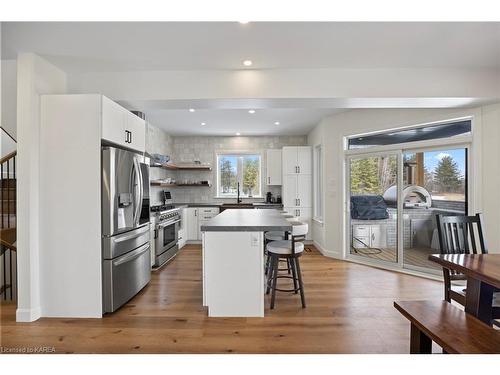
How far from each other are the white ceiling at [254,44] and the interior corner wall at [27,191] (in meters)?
0.31

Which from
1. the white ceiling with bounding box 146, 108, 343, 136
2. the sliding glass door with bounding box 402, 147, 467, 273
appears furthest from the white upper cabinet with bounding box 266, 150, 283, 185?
the sliding glass door with bounding box 402, 147, 467, 273

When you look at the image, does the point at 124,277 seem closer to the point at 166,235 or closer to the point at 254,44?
the point at 166,235

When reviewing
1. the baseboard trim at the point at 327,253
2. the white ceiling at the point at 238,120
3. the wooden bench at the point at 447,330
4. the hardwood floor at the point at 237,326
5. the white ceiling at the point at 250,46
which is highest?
the white ceiling at the point at 250,46

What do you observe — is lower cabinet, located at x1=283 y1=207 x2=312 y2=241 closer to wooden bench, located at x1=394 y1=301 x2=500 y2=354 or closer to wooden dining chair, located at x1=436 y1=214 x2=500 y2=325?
wooden dining chair, located at x1=436 y1=214 x2=500 y2=325

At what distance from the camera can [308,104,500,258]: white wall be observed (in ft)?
11.1

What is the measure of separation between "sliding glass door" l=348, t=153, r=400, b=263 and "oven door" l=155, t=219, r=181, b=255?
323cm

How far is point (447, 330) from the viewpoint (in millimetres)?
1526

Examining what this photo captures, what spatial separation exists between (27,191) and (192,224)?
382cm

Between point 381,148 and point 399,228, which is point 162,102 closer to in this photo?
point 381,148

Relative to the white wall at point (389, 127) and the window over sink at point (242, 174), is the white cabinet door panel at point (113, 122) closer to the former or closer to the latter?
the white wall at point (389, 127)

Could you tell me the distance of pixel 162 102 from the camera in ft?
10.7

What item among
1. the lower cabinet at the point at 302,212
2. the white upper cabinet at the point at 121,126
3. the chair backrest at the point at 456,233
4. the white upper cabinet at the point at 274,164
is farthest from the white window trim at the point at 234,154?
the chair backrest at the point at 456,233

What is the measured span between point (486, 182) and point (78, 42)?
4.80 meters

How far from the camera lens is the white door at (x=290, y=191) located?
6176 millimetres
